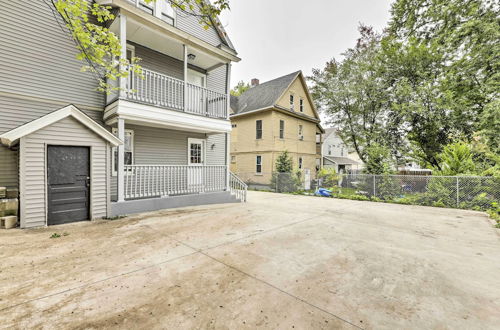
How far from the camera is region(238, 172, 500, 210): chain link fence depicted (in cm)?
841

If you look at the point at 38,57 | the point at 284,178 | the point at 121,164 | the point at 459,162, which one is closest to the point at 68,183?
the point at 121,164

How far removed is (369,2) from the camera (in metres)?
12.2

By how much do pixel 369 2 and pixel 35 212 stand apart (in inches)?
699

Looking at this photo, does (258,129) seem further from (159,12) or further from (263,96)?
(159,12)

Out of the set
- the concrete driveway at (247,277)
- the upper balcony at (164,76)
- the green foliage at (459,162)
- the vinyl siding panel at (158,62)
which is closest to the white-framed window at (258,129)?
the upper balcony at (164,76)

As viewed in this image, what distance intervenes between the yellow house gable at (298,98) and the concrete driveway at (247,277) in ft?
47.3

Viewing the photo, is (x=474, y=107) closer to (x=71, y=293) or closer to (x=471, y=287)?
(x=471, y=287)

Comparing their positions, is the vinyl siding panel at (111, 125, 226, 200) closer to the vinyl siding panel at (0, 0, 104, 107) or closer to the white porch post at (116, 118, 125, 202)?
the white porch post at (116, 118, 125, 202)

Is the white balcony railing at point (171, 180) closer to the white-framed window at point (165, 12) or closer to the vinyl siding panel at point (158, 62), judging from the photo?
the vinyl siding panel at point (158, 62)

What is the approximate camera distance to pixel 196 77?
10547 mm

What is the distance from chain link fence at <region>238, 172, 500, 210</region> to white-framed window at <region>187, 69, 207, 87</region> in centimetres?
792

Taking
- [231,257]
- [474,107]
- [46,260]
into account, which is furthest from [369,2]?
[46,260]

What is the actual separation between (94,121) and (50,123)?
0.94 meters

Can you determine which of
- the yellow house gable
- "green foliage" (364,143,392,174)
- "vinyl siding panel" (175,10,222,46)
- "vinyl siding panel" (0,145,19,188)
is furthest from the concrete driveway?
the yellow house gable
